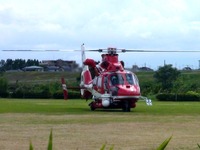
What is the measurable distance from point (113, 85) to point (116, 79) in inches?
12.7

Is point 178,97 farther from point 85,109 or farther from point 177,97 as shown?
point 85,109

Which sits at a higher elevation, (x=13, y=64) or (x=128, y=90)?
(x=13, y=64)

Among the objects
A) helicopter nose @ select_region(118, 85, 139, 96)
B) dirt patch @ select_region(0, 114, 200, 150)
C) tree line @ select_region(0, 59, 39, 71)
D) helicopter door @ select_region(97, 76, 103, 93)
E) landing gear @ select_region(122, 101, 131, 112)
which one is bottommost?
dirt patch @ select_region(0, 114, 200, 150)

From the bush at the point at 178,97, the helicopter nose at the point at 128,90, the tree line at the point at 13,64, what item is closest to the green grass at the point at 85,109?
the helicopter nose at the point at 128,90

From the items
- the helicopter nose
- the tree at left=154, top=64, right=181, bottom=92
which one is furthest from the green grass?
the tree at left=154, top=64, right=181, bottom=92

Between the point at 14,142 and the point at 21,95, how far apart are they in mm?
45355

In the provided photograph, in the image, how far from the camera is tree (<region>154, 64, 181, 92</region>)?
6600cm

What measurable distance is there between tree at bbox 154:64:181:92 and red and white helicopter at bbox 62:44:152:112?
3800 centimetres

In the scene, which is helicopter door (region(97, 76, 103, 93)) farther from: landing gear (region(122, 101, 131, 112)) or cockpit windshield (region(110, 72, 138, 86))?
landing gear (region(122, 101, 131, 112))

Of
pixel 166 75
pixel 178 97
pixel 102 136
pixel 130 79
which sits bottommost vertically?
pixel 102 136

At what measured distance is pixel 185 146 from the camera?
11.4 m

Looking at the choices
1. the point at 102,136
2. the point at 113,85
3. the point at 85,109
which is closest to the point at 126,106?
the point at 113,85

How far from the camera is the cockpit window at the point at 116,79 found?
26.1 m

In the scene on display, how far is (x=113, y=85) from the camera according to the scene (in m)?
26.3
